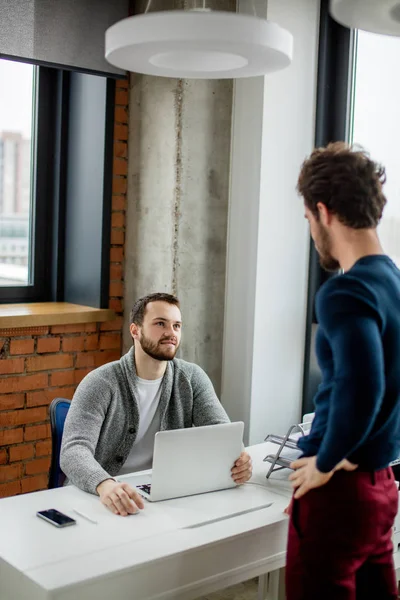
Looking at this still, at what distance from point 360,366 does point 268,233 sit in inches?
79.3

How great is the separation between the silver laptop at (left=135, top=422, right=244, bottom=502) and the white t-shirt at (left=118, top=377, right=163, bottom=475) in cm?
32

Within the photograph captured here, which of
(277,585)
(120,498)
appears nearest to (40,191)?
(120,498)

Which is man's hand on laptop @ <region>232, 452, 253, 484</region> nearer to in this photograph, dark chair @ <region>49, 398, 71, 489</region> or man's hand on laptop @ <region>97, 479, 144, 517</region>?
man's hand on laptop @ <region>97, 479, 144, 517</region>

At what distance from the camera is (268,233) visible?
355cm

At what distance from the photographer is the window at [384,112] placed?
136 inches

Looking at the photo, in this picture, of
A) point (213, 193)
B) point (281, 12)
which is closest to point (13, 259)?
point (213, 193)

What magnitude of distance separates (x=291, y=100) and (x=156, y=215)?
2.73 ft

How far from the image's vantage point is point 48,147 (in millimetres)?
3889

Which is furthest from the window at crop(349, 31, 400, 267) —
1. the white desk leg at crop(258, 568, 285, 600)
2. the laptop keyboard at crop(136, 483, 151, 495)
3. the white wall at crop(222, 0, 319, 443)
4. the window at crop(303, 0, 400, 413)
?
the laptop keyboard at crop(136, 483, 151, 495)

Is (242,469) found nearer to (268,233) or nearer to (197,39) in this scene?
(197,39)

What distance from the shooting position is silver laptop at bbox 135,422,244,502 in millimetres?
2193

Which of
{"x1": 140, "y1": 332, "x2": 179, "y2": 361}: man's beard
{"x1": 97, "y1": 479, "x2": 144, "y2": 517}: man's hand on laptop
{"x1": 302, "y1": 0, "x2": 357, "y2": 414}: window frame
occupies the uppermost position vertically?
{"x1": 302, "y1": 0, "x2": 357, "y2": 414}: window frame

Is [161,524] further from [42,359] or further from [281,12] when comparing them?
[281,12]

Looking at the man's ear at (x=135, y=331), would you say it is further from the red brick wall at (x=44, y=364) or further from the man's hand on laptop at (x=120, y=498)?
the red brick wall at (x=44, y=364)
